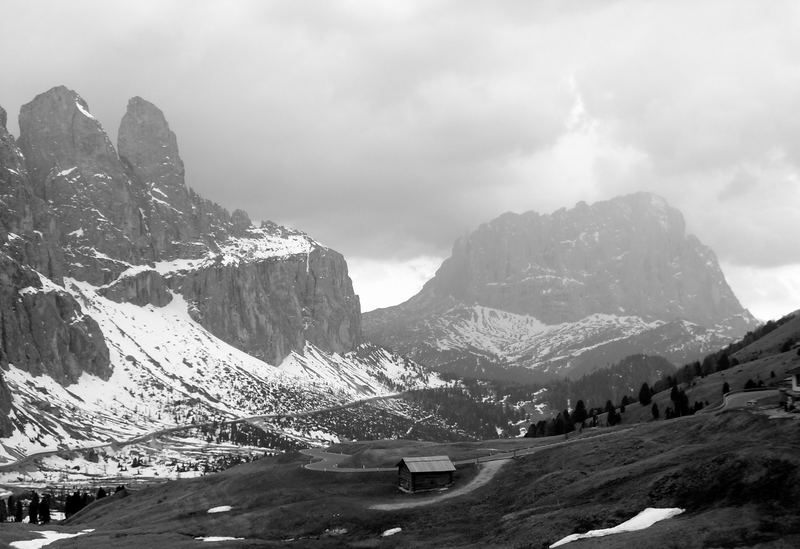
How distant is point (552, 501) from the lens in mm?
71750

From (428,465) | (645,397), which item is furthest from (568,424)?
(428,465)

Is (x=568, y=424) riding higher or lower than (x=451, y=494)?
higher

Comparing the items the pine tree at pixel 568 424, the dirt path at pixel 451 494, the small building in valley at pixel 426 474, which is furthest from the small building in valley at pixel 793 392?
the pine tree at pixel 568 424

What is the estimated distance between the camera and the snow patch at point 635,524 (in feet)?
181

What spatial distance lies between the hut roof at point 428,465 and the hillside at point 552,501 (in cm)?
288

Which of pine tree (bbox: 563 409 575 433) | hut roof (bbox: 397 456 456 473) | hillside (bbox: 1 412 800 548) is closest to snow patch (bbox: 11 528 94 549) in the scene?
hillside (bbox: 1 412 800 548)

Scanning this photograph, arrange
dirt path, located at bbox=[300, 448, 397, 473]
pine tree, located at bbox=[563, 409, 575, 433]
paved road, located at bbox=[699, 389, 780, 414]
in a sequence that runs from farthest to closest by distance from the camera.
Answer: pine tree, located at bbox=[563, 409, 575, 433] < paved road, located at bbox=[699, 389, 780, 414] < dirt path, located at bbox=[300, 448, 397, 473]

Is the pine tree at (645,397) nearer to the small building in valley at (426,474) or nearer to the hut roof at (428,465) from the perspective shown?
the hut roof at (428,465)

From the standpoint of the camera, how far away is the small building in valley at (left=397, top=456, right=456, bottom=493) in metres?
96.5

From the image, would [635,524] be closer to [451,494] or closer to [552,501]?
[552,501]

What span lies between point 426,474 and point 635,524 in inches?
1749

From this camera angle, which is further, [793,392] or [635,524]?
[793,392]

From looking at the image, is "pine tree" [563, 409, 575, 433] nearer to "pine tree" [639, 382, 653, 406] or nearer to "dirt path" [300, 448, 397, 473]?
"pine tree" [639, 382, 653, 406]

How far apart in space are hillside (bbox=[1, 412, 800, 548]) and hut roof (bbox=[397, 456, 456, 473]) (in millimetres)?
2883
